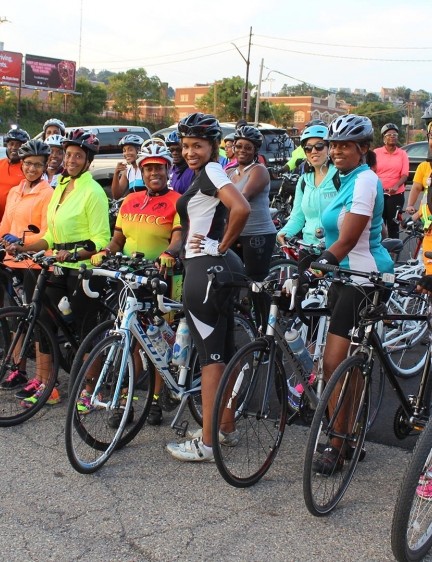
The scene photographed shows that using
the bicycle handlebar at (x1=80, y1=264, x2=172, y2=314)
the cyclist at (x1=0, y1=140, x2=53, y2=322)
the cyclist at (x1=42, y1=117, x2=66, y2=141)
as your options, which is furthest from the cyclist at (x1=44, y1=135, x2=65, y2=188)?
the bicycle handlebar at (x1=80, y1=264, x2=172, y2=314)

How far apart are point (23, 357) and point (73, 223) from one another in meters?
1.07

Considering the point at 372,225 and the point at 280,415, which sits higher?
the point at 372,225

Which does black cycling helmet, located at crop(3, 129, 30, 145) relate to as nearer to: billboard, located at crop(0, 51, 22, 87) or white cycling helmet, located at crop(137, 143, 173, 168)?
white cycling helmet, located at crop(137, 143, 173, 168)

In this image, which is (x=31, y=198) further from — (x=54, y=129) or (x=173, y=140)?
(x=54, y=129)

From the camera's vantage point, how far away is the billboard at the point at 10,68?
5753 centimetres

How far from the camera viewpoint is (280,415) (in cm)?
444

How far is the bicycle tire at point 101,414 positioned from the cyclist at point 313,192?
7.35ft

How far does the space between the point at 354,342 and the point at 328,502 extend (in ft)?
2.93

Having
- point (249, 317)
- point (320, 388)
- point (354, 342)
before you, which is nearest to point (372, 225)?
point (354, 342)

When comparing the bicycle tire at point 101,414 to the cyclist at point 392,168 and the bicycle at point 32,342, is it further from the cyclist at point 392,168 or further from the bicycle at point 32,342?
the cyclist at point 392,168

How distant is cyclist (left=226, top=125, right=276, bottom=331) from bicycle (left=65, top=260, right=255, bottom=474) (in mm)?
1448

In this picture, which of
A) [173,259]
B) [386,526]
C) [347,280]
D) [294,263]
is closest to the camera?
[386,526]

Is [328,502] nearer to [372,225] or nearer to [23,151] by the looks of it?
[372,225]

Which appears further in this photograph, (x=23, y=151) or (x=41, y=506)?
(x=23, y=151)
